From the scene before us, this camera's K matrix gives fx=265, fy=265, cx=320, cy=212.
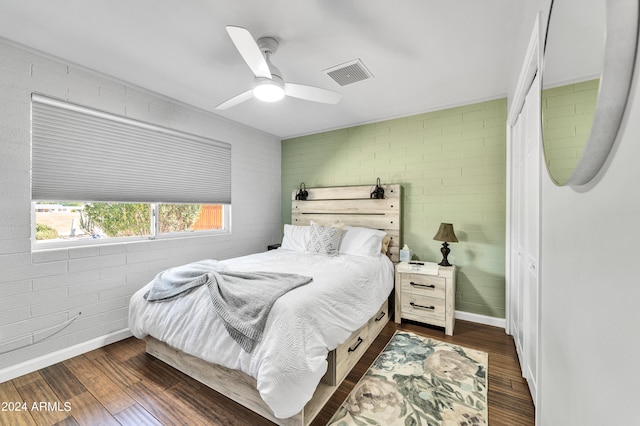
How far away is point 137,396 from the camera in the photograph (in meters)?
1.83

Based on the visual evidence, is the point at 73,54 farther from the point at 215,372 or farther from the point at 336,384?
the point at 336,384

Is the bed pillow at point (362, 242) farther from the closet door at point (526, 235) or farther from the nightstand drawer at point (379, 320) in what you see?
the closet door at point (526, 235)

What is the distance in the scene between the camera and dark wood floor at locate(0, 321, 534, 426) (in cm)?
164

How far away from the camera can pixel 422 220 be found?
3.32 metres

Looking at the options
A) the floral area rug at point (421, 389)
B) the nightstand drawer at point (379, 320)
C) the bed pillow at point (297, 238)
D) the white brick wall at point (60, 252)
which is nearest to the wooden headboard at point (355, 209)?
the bed pillow at point (297, 238)

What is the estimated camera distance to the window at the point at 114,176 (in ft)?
7.33

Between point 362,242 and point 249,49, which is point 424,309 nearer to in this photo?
point 362,242

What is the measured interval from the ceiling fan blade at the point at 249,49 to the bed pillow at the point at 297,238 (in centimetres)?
211

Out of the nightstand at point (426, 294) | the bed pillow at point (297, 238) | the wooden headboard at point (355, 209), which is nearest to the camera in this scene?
the nightstand at point (426, 294)

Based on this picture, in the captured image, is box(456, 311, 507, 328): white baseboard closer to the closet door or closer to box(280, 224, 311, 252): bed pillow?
the closet door

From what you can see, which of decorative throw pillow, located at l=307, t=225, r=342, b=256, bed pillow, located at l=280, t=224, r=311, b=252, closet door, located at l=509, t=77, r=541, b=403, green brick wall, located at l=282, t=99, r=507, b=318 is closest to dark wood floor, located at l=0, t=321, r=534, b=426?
closet door, located at l=509, t=77, r=541, b=403

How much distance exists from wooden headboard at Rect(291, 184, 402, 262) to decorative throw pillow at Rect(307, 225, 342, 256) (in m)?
0.48

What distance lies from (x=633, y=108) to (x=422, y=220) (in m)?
2.89

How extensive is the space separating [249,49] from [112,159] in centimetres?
187
